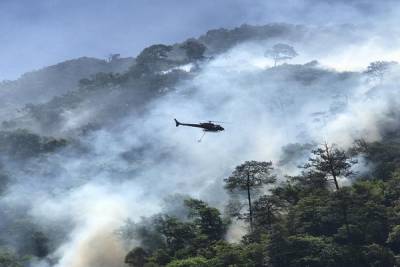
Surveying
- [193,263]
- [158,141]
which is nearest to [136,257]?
[193,263]

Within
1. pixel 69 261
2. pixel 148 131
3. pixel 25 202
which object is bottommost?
pixel 69 261

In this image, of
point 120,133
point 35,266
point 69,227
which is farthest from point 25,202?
point 120,133

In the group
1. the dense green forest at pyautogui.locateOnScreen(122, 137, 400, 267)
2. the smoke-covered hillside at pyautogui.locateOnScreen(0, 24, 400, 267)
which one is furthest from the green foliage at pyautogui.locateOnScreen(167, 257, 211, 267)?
the smoke-covered hillside at pyautogui.locateOnScreen(0, 24, 400, 267)

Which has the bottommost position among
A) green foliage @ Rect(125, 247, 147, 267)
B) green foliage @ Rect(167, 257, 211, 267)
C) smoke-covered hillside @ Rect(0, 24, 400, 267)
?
green foliage @ Rect(167, 257, 211, 267)

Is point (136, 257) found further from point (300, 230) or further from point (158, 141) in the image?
point (158, 141)

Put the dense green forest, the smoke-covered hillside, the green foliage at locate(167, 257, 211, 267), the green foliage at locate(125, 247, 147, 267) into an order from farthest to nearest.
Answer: the smoke-covered hillside < the green foliage at locate(125, 247, 147, 267) < the green foliage at locate(167, 257, 211, 267) < the dense green forest

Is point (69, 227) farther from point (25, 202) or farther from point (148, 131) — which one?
point (148, 131)

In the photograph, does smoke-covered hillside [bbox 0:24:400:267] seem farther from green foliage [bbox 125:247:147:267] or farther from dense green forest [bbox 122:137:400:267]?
green foliage [bbox 125:247:147:267]

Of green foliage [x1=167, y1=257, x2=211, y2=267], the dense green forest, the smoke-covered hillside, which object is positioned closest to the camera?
the dense green forest
